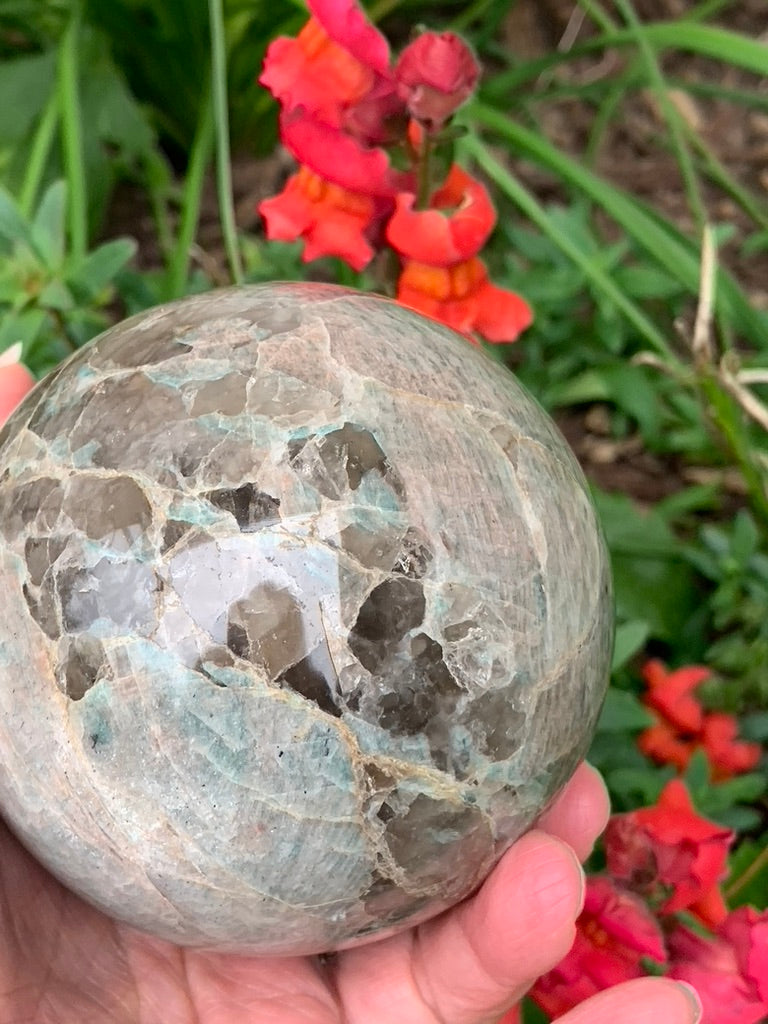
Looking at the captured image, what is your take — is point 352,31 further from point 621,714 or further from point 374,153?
point 621,714

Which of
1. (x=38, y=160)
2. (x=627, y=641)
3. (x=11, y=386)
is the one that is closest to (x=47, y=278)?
(x=11, y=386)

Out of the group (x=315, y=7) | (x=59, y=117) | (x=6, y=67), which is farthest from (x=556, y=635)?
(x=6, y=67)

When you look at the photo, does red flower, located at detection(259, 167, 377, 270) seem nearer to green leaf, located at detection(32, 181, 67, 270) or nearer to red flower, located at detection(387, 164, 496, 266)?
red flower, located at detection(387, 164, 496, 266)

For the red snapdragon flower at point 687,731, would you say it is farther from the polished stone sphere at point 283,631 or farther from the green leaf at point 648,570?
the polished stone sphere at point 283,631

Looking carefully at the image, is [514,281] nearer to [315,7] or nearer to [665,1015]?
[315,7]

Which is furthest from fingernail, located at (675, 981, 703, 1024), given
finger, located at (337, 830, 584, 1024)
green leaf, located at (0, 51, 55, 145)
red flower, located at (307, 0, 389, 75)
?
green leaf, located at (0, 51, 55, 145)

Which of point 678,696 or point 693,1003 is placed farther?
point 678,696
